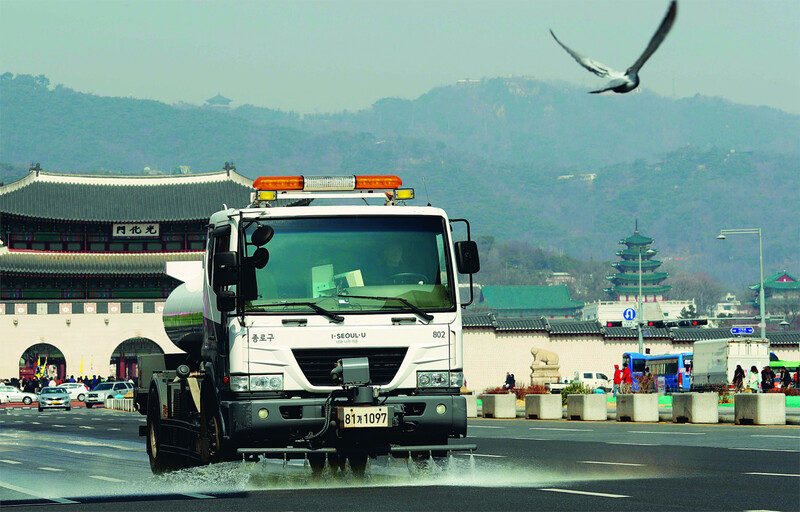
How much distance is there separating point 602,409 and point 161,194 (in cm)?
5904

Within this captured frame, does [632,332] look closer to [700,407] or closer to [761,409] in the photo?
[700,407]

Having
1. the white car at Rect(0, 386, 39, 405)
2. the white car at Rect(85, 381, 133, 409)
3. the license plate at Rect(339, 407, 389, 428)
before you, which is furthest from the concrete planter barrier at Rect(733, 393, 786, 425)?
the white car at Rect(0, 386, 39, 405)

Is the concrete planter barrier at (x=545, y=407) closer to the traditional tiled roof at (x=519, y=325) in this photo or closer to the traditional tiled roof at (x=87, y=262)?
the traditional tiled roof at (x=519, y=325)

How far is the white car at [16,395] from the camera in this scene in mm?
76188

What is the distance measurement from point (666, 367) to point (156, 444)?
62.1m

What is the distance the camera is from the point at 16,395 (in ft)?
251

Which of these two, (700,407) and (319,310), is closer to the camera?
(319,310)

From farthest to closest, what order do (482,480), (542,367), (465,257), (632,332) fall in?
(632,332), (542,367), (482,480), (465,257)

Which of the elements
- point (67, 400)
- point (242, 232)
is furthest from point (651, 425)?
point (67, 400)

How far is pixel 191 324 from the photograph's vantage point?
707 inches

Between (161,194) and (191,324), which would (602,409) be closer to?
(191,324)

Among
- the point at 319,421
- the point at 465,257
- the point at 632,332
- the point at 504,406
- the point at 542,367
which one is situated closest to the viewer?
the point at 319,421

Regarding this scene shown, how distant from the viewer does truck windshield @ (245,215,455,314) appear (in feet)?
46.6

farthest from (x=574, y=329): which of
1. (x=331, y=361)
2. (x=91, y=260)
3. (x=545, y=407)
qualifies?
(x=331, y=361)
